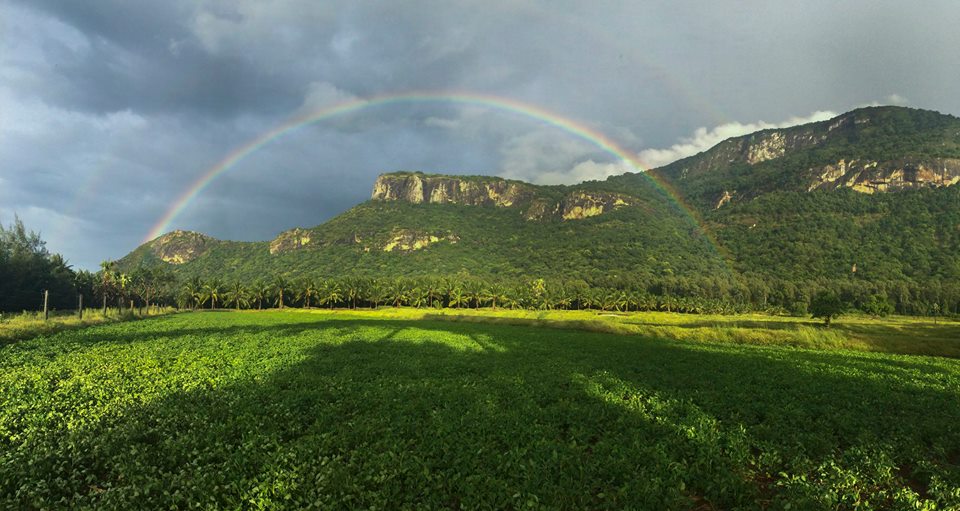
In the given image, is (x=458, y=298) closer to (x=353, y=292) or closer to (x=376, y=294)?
(x=376, y=294)

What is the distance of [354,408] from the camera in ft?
45.4

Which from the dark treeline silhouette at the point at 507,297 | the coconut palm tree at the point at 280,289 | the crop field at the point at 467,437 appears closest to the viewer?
the crop field at the point at 467,437

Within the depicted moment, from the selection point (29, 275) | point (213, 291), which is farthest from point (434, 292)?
point (29, 275)

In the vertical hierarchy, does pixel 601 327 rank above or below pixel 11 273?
below

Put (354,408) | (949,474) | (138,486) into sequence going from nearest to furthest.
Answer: (138,486), (949,474), (354,408)

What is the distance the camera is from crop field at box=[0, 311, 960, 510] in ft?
25.3

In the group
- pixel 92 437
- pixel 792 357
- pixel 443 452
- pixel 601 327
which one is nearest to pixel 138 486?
pixel 92 437

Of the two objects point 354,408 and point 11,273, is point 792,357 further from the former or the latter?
point 11,273

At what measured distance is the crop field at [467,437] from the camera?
7.70 metres

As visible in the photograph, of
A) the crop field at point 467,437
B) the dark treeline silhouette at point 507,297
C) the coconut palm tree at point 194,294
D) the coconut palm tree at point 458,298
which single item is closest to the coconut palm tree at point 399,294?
the dark treeline silhouette at point 507,297

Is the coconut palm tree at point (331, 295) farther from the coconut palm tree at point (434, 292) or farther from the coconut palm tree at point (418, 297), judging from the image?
the coconut palm tree at point (434, 292)

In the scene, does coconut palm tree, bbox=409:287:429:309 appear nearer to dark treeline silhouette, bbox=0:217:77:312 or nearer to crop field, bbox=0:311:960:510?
dark treeline silhouette, bbox=0:217:77:312

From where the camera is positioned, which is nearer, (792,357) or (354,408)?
(354,408)

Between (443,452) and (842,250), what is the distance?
23518cm
